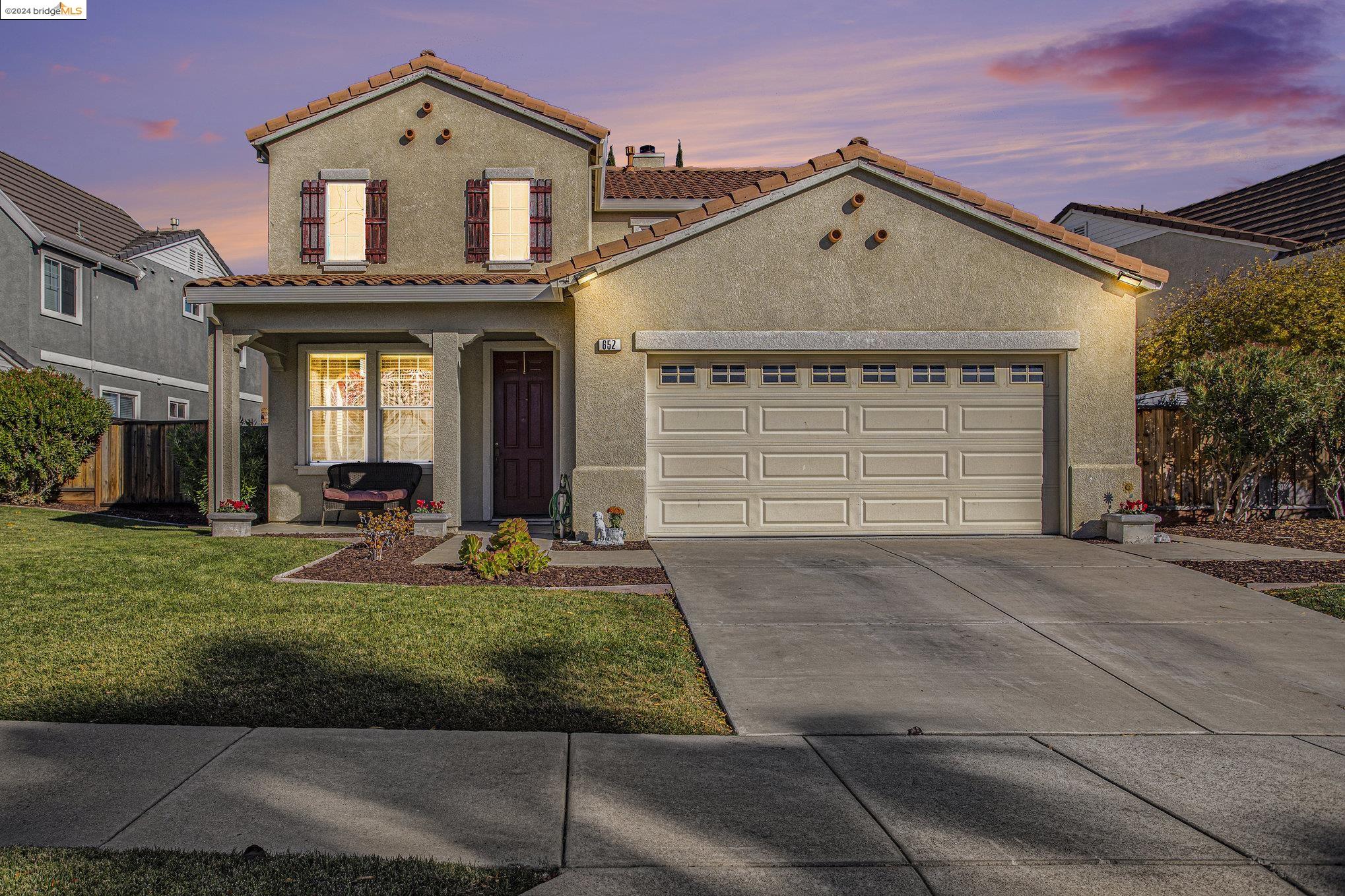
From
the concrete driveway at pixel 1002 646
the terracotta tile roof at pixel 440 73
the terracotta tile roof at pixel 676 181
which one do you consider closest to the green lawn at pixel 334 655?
the concrete driveway at pixel 1002 646

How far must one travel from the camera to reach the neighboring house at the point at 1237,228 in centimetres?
1980

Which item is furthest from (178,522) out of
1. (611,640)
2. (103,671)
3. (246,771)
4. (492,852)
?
(492,852)

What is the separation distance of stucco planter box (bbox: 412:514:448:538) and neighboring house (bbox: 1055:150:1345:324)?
1749 centimetres

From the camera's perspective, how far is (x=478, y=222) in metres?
14.4

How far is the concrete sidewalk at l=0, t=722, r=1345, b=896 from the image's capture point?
11.1 ft

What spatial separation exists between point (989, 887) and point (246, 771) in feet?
10.5

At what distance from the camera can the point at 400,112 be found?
14469 mm

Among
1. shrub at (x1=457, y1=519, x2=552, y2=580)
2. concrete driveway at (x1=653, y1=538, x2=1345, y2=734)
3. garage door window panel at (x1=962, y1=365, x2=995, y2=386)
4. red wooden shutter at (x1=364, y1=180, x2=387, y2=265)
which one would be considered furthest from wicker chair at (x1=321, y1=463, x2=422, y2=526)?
garage door window panel at (x1=962, y1=365, x2=995, y2=386)

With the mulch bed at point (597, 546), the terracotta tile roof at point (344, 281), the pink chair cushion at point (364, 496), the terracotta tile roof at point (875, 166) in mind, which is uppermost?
the terracotta tile roof at point (875, 166)

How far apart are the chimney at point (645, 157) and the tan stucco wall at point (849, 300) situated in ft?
31.3

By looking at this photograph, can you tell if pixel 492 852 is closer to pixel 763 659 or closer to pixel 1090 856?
pixel 1090 856

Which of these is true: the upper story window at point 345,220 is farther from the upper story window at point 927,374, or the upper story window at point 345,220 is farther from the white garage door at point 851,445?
the upper story window at point 927,374

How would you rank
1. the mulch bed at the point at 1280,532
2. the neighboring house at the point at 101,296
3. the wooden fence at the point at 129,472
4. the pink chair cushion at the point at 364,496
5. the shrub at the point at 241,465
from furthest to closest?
the neighboring house at the point at 101,296
the wooden fence at the point at 129,472
the shrub at the point at 241,465
the pink chair cushion at the point at 364,496
the mulch bed at the point at 1280,532

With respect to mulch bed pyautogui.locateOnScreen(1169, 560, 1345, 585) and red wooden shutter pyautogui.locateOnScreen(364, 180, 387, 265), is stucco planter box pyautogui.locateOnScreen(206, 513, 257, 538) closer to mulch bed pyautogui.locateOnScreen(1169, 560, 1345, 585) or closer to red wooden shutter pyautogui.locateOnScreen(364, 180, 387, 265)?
red wooden shutter pyautogui.locateOnScreen(364, 180, 387, 265)
